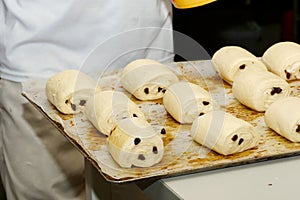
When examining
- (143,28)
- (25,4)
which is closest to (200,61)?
(143,28)

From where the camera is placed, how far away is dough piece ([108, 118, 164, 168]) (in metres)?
0.95

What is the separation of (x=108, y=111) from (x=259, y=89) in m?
0.32

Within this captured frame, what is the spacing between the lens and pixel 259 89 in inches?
48.3

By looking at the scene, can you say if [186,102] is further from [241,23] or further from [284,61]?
[241,23]

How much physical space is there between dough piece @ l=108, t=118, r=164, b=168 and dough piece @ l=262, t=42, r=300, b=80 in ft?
1.55

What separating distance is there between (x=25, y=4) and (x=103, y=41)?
222mm

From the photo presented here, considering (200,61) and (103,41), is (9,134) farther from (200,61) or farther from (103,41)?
(200,61)

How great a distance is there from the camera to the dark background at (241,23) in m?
2.95

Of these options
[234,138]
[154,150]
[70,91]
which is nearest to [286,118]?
[234,138]

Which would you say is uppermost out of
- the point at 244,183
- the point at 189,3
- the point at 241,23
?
the point at 189,3

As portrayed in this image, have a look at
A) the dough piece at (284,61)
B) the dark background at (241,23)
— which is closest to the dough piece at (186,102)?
the dough piece at (284,61)

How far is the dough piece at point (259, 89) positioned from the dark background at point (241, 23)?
1615 mm

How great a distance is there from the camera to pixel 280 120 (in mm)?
1056

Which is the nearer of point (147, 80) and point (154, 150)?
point (154, 150)
